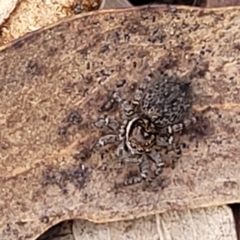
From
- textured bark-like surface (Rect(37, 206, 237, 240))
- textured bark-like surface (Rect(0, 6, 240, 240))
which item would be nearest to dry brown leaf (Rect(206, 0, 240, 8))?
textured bark-like surface (Rect(0, 6, 240, 240))

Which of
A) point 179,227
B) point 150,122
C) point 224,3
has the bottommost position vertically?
point 179,227

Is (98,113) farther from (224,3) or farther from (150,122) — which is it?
(224,3)

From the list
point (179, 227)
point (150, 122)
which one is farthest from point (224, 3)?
point (179, 227)

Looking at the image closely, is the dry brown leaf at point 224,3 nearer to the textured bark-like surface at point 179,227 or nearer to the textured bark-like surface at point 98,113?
the textured bark-like surface at point 98,113

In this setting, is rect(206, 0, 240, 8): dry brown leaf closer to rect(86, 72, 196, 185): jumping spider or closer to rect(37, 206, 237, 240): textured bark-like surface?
rect(86, 72, 196, 185): jumping spider

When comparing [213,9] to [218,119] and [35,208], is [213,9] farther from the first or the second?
[35,208]

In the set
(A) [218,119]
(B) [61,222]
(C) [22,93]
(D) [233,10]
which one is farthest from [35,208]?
(D) [233,10]
